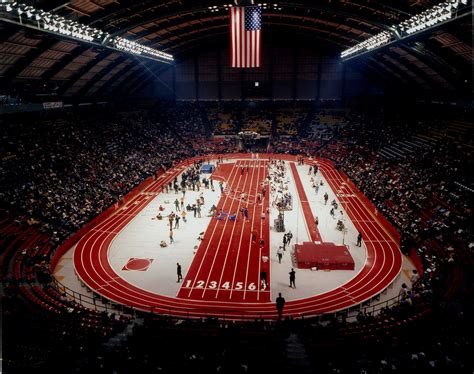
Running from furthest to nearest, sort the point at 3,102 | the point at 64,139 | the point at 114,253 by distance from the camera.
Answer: the point at 64,139 → the point at 3,102 → the point at 114,253

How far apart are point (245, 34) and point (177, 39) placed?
2343cm

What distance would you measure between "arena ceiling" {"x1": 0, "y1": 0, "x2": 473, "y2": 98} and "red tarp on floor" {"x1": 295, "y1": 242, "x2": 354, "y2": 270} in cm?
1353

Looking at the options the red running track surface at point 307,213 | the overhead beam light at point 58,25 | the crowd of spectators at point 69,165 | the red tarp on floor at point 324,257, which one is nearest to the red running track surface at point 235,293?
the red tarp on floor at point 324,257

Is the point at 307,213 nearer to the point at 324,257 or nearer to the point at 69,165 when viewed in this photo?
the point at 324,257

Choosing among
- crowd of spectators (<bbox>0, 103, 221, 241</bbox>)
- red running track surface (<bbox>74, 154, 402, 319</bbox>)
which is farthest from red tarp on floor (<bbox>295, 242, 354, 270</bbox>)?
crowd of spectators (<bbox>0, 103, 221, 241</bbox>)

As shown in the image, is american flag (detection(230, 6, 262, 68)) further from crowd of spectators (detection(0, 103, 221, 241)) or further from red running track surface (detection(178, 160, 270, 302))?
crowd of spectators (detection(0, 103, 221, 241))

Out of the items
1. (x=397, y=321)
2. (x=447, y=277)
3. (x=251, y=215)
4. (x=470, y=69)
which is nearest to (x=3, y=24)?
(x=251, y=215)

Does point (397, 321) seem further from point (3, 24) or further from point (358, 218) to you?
point (3, 24)

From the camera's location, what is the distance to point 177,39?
44.1m

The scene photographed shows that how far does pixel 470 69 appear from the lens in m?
27.5

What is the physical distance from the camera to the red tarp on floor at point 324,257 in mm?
18594

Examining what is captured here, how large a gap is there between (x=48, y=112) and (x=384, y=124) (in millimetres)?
40820

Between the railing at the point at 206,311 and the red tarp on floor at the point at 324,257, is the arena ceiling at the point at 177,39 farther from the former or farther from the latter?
the railing at the point at 206,311

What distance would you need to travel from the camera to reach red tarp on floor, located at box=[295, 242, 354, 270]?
1859 centimetres
